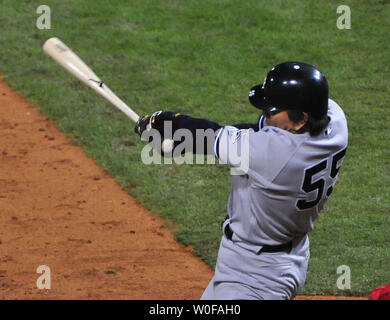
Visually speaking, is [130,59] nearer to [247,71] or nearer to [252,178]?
A: [247,71]

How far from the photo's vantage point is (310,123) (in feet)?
14.0

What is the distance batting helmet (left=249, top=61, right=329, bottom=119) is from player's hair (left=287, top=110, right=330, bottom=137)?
0.02 m

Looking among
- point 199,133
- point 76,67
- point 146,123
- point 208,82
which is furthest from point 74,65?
point 208,82

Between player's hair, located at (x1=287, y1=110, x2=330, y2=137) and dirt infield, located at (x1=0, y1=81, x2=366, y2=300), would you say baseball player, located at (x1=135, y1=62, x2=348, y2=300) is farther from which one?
dirt infield, located at (x1=0, y1=81, x2=366, y2=300)

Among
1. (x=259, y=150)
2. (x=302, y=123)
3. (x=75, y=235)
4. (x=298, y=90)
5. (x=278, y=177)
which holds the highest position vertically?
(x=298, y=90)

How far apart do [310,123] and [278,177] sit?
0.95 feet

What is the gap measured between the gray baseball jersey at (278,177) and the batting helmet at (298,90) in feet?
0.41

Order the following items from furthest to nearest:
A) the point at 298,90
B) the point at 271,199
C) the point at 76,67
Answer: the point at 76,67 → the point at 271,199 → the point at 298,90

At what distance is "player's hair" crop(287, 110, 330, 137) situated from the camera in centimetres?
425

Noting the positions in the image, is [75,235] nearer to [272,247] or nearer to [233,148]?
[272,247]

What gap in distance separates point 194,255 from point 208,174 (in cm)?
Answer: 139

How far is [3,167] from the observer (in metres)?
8.38

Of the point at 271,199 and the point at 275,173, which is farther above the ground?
the point at 275,173
